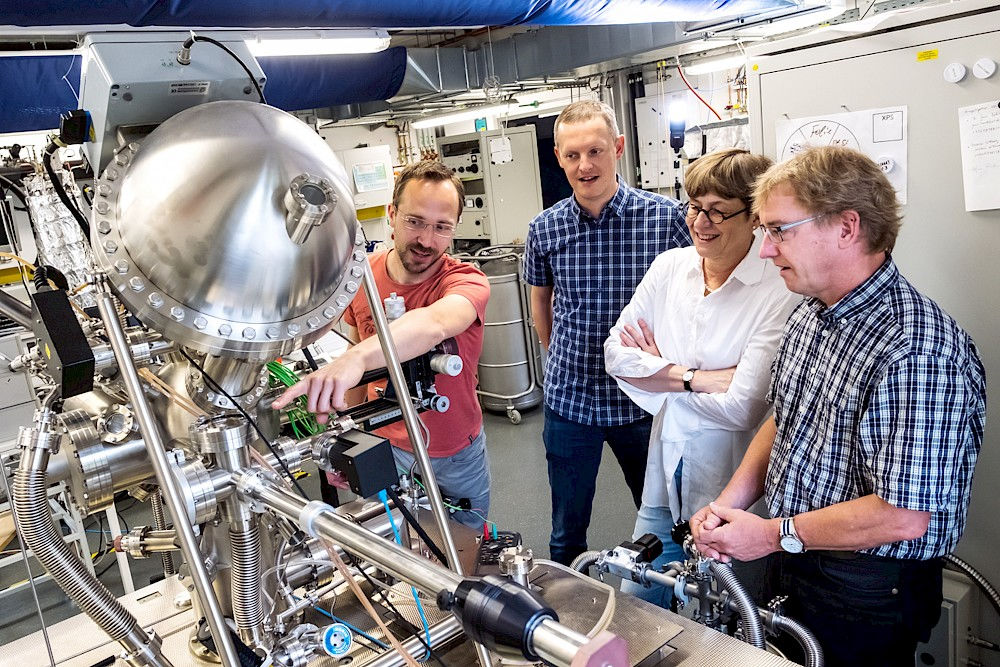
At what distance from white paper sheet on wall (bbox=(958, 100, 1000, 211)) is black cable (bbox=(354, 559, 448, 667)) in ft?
4.72

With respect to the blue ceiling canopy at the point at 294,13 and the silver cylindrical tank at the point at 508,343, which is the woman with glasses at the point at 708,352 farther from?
the silver cylindrical tank at the point at 508,343

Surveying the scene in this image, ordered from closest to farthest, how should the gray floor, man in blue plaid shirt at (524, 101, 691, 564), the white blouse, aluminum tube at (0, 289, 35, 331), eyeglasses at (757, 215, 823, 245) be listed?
aluminum tube at (0, 289, 35, 331) → eyeglasses at (757, 215, 823, 245) → the white blouse → man in blue plaid shirt at (524, 101, 691, 564) → the gray floor

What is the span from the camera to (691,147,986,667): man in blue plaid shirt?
1229 millimetres

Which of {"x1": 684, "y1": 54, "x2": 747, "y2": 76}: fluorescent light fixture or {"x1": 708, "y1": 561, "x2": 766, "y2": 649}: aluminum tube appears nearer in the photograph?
{"x1": 708, "y1": 561, "x2": 766, "y2": 649}: aluminum tube

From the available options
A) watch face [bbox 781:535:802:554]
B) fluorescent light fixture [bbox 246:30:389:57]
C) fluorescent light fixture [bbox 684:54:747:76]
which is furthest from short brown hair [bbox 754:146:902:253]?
fluorescent light fixture [bbox 684:54:747:76]

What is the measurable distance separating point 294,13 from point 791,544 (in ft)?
4.64

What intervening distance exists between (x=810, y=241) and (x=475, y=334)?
2.76ft

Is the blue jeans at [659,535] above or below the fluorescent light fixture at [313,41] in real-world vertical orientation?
below

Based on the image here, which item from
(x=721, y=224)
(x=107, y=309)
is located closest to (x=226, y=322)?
(x=107, y=309)

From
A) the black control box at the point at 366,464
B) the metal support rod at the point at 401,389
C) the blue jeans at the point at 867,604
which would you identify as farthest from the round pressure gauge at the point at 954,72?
the black control box at the point at 366,464

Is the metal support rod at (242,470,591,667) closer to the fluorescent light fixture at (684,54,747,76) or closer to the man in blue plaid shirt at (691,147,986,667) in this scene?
the man in blue plaid shirt at (691,147,986,667)

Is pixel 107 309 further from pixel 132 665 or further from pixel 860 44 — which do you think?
pixel 860 44

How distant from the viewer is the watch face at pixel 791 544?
136 cm

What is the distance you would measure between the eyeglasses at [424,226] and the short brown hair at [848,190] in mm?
789
